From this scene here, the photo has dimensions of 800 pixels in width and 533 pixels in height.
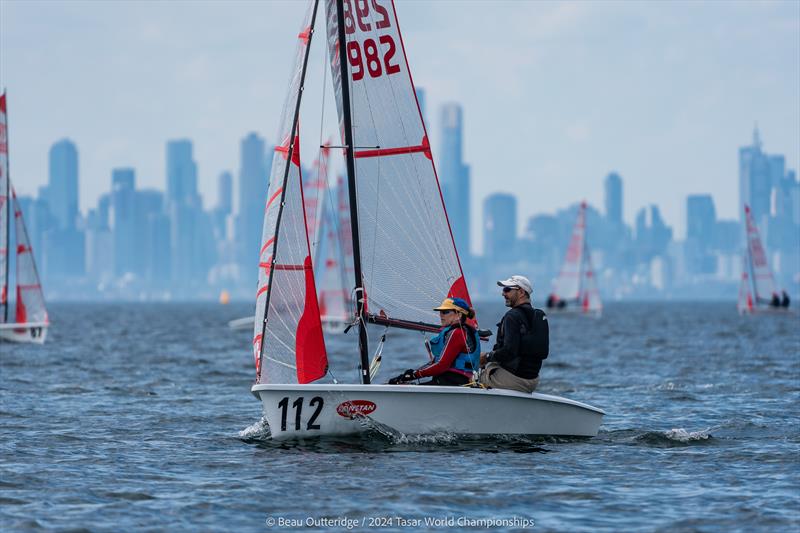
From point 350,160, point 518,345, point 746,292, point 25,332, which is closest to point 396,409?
point 518,345

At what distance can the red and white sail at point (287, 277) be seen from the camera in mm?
14023

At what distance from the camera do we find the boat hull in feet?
122

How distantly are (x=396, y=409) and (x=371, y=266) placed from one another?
6.59ft

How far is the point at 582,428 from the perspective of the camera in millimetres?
14719

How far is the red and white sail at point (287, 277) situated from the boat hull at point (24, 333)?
2454 centimetres

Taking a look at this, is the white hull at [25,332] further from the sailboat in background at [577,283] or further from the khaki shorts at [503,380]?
the sailboat in background at [577,283]

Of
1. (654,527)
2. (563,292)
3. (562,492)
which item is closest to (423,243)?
(562,492)

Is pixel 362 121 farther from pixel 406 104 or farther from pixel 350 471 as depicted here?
pixel 350 471

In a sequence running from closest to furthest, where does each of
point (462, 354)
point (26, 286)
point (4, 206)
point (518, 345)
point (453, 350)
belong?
point (518, 345) < point (453, 350) < point (462, 354) < point (4, 206) < point (26, 286)

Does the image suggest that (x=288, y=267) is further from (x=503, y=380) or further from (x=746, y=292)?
(x=746, y=292)

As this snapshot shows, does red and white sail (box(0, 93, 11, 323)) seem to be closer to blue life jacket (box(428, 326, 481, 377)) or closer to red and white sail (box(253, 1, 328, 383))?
red and white sail (box(253, 1, 328, 383))

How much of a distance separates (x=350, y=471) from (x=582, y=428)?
3.51 m

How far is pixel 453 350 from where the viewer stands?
554 inches

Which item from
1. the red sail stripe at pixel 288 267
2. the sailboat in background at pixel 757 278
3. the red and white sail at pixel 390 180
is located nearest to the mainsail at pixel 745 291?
the sailboat in background at pixel 757 278
